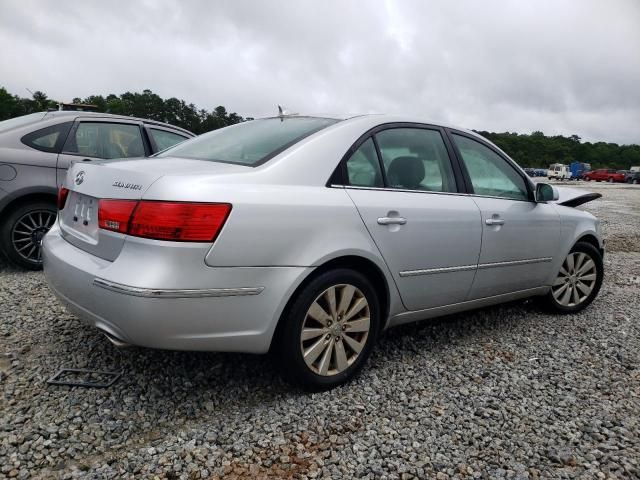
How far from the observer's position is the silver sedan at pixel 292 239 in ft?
7.25

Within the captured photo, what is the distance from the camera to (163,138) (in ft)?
19.5

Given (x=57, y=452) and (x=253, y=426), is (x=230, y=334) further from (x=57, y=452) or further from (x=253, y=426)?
(x=57, y=452)

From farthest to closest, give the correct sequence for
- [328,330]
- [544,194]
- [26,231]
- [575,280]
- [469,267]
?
1. [26,231]
2. [575,280]
3. [544,194]
4. [469,267]
5. [328,330]

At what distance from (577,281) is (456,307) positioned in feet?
5.46

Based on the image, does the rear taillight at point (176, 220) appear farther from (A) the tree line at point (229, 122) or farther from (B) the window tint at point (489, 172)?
(A) the tree line at point (229, 122)

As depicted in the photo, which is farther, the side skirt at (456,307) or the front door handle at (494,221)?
the front door handle at (494,221)

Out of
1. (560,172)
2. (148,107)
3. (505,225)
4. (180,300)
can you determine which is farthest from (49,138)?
(148,107)

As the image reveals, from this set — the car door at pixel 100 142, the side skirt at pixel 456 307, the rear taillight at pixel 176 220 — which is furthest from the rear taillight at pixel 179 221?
the car door at pixel 100 142

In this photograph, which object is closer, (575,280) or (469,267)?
(469,267)

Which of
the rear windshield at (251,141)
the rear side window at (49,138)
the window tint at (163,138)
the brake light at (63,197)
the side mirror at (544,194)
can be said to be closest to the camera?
the rear windshield at (251,141)

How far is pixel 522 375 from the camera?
10.3 ft

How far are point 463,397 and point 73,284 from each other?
7.07ft

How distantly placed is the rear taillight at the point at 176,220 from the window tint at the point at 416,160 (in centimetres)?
118

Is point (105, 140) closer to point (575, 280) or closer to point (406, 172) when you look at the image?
point (406, 172)
